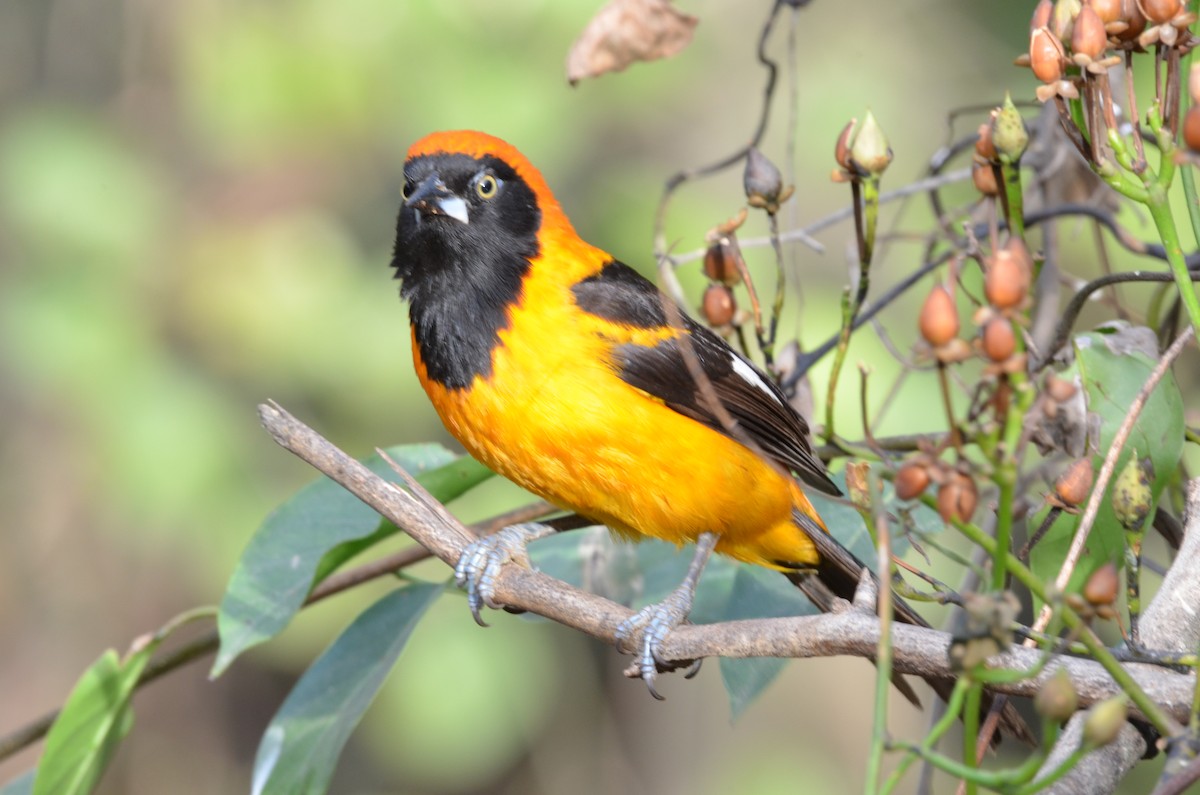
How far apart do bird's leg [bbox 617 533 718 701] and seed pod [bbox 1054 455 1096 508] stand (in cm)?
77

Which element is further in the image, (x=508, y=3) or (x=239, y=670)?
(x=239, y=670)

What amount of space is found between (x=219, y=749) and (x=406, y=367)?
2.06 m

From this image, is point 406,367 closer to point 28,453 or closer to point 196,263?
point 196,263

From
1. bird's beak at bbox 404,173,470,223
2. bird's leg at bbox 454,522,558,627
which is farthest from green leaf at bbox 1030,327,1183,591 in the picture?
bird's beak at bbox 404,173,470,223

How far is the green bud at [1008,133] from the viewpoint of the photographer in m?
2.00

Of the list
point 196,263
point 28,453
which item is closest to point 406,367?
point 196,263

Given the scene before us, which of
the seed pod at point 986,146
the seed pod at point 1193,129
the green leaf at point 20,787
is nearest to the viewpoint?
the seed pod at point 1193,129

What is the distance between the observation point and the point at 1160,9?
175 centimetres

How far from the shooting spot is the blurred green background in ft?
16.8

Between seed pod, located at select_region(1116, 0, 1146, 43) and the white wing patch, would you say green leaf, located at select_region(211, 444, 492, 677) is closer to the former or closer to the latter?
the white wing patch

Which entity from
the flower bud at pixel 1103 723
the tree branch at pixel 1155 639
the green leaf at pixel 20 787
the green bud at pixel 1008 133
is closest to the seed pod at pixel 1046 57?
the green bud at pixel 1008 133

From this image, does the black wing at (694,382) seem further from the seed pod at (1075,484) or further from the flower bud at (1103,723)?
the flower bud at (1103,723)

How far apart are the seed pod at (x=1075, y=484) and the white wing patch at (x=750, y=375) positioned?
4.45 ft

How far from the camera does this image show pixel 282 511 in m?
3.02
